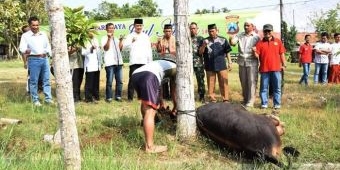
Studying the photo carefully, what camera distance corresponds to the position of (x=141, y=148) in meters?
6.38

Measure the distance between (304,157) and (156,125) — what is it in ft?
6.76

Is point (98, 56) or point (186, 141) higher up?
point (98, 56)

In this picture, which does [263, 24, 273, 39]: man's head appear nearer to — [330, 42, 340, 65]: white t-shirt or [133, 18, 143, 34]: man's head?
[133, 18, 143, 34]: man's head

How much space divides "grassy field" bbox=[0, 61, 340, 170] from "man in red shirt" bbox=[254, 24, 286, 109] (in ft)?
1.38

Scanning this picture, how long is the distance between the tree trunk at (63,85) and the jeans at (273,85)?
575 cm

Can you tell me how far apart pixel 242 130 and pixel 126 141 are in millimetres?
1530

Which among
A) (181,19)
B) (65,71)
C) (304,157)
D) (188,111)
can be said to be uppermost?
(181,19)

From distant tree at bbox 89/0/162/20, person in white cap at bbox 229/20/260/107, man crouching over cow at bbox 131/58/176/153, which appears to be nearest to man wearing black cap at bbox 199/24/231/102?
person in white cap at bbox 229/20/260/107

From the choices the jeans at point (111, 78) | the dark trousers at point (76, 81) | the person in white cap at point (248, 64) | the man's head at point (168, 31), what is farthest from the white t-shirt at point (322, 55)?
the dark trousers at point (76, 81)

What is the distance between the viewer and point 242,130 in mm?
6195

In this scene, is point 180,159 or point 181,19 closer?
point 180,159

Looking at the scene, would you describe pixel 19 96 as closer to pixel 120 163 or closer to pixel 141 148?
pixel 141 148

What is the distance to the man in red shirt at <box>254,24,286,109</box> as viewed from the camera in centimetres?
944

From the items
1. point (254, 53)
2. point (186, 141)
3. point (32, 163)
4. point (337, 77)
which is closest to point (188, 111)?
point (186, 141)
